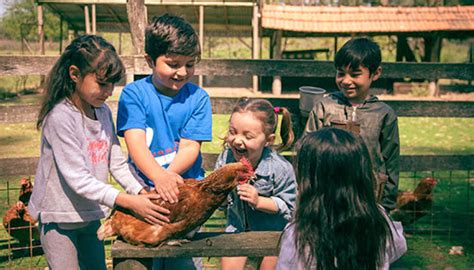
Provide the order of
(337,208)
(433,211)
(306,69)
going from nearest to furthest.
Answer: (337,208) → (306,69) → (433,211)

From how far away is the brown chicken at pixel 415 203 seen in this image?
17.4 feet

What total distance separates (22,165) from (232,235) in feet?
8.96

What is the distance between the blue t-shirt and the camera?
9.09ft

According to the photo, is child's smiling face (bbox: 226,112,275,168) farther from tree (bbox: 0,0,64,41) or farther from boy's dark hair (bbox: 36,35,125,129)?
tree (bbox: 0,0,64,41)

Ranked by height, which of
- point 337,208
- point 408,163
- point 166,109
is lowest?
point 408,163

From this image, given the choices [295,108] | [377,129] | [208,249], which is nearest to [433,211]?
[295,108]

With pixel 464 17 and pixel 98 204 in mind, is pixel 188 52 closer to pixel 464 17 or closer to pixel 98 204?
pixel 98 204

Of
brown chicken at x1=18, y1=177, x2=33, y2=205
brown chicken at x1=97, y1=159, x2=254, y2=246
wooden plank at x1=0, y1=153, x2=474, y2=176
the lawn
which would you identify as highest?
brown chicken at x1=97, y1=159, x2=254, y2=246

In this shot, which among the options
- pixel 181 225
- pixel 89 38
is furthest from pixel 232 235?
pixel 89 38

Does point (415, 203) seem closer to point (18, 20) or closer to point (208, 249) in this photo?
point (208, 249)

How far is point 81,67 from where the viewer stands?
2.58 meters

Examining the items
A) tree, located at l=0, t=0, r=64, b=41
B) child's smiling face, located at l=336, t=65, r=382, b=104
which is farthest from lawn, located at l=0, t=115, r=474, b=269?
tree, located at l=0, t=0, r=64, b=41

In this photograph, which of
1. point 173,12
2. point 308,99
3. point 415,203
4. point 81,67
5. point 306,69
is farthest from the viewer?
point 173,12

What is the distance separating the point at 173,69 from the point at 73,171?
2.28 ft
